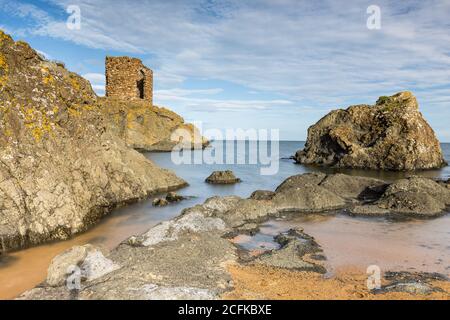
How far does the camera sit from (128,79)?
212 ft

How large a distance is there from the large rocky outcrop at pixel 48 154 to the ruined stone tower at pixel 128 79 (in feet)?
150

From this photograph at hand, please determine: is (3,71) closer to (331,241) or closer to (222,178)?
(331,241)

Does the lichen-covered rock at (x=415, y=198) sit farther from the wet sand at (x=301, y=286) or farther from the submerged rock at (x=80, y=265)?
the submerged rock at (x=80, y=265)

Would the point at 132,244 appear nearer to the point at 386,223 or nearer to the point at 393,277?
the point at 393,277

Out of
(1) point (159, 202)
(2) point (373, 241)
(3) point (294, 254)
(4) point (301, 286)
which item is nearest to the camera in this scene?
(4) point (301, 286)

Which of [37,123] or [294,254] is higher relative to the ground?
[37,123]

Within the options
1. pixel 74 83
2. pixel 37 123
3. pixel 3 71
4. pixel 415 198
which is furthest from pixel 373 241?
pixel 3 71

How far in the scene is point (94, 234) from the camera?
45.9 ft

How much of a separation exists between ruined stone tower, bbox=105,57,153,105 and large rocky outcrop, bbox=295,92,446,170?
101 feet

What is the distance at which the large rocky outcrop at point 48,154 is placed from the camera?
1240 cm

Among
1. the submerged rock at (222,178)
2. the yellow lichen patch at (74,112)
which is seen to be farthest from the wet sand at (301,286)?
the submerged rock at (222,178)

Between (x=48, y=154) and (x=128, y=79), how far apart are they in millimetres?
53427

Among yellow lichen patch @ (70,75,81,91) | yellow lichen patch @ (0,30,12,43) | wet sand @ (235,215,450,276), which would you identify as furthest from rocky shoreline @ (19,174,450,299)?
yellow lichen patch @ (0,30,12,43)

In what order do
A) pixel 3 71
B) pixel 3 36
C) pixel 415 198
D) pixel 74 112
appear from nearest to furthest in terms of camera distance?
pixel 3 71, pixel 3 36, pixel 74 112, pixel 415 198
